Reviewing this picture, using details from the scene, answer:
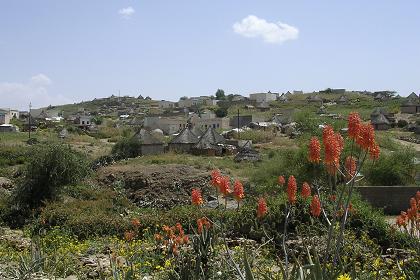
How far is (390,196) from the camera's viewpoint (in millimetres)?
16953

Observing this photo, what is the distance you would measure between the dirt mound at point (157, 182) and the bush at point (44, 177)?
13.5 feet

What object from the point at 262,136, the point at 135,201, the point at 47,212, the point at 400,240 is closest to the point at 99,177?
the point at 135,201

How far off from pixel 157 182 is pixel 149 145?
38.4 ft

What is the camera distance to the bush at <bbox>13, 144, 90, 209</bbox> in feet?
66.0

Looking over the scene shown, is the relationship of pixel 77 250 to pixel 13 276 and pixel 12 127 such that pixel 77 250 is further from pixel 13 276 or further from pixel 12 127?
pixel 12 127

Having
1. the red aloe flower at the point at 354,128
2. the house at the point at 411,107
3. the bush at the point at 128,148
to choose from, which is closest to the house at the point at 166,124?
the bush at the point at 128,148

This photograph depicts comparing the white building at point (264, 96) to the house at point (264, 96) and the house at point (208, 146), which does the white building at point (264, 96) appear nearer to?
the house at point (264, 96)

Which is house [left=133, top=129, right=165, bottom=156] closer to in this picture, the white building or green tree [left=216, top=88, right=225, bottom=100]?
the white building

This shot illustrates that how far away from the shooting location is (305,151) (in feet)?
69.3

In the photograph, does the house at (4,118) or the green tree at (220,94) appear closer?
the house at (4,118)

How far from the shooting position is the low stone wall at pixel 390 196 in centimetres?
1686

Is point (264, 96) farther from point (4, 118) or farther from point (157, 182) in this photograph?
point (157, 182)

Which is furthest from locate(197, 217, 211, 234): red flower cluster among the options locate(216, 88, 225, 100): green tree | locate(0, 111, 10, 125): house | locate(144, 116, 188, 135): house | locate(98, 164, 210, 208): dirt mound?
locate(216, 88, 225, 100): green tree

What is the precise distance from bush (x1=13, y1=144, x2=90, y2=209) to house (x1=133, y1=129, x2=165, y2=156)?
16.0 m
